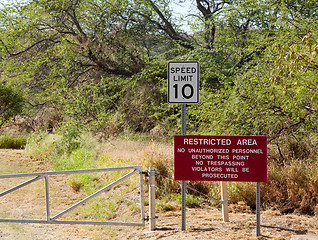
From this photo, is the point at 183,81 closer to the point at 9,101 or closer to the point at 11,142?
the point at 11,142

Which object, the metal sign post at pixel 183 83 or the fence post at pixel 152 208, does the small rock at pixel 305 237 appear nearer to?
the metal sign post at pixel 183 83

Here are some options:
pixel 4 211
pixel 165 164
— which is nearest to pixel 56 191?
pixel 4 211

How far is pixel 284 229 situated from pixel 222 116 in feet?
15.6

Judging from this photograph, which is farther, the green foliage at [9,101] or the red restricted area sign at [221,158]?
the green foliage at [9,101]

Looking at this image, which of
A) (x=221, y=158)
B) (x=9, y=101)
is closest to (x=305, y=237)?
(x=221, y=158)

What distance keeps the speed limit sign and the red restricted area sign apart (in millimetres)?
622

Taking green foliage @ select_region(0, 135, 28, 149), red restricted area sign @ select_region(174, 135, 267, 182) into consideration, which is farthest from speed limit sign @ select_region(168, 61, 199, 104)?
green foliage @ select_region(0, 135, 28, 149)

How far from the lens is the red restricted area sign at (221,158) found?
19.4ft

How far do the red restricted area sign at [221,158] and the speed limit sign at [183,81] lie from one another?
24.5 inches

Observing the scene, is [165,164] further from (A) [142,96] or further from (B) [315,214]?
(A) [142,96]

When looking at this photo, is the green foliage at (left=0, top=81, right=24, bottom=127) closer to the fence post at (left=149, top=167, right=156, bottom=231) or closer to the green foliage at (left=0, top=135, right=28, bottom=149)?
the green foliage at (left=0, top=135, right=28, bottom=149)

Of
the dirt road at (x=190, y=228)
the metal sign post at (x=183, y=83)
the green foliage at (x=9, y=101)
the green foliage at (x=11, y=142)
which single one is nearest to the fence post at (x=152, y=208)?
the dirt road at (x=190, y=228)

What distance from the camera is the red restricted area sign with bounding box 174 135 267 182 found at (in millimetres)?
5898

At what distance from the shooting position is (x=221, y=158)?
19.6 feet
